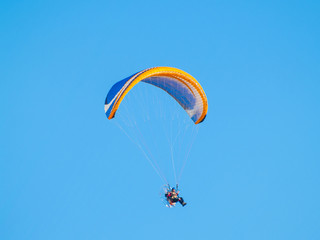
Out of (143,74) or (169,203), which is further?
(169,203)

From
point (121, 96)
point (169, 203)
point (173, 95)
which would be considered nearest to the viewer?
point (121, 96)

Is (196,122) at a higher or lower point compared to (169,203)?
higher

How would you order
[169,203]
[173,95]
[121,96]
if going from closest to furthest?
[121,96] → [169,203] → [173,95]

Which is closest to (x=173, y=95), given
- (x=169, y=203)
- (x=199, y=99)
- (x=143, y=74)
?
(x=199, y=99)

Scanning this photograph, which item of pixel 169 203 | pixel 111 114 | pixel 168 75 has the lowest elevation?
pixel 169 203

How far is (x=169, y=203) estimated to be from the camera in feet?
77.3

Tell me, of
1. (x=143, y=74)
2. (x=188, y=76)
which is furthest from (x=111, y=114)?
(x=188, y=76)

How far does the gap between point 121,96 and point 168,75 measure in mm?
3323

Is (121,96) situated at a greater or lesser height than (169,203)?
greater

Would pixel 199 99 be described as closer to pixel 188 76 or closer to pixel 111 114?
pixel 188 76

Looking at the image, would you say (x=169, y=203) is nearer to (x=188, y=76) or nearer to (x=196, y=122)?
(x=196, y=122)

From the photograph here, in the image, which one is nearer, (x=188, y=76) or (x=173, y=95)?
(x=188, y=76)

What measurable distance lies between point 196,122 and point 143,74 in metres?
5.68

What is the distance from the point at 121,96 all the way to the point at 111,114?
111 cm
